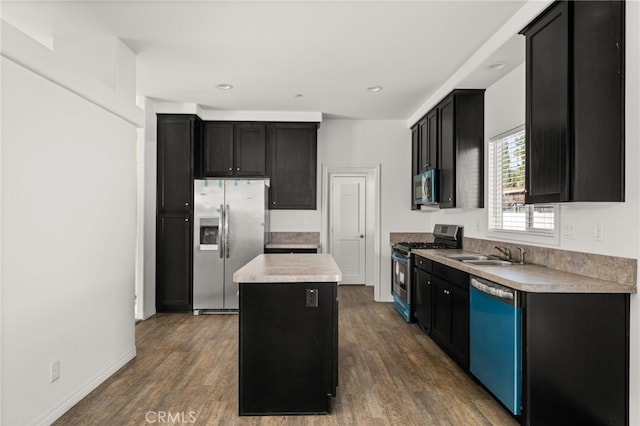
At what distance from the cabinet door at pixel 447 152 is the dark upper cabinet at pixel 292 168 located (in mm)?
1817

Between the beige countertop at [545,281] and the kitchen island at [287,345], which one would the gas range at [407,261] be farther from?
the kitchen island at [287,345]

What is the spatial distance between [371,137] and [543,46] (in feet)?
11.4

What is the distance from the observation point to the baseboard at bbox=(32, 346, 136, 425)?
7.76 ft

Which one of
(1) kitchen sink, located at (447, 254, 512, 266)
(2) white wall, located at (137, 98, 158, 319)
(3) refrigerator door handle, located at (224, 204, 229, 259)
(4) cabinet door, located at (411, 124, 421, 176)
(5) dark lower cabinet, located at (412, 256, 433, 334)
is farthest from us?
(4) cabinet door, located at (411, 124, 421, 176)

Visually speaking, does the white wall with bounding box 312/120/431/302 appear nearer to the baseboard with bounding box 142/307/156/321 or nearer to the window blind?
the window blind

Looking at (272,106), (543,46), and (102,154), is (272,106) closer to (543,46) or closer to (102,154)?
(102,154)

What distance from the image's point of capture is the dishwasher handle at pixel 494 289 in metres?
2.32

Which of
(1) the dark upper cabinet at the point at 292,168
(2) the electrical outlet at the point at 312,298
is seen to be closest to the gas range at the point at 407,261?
(1) the dark upper cabinet at the point at 292,168

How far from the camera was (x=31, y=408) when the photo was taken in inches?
87.6

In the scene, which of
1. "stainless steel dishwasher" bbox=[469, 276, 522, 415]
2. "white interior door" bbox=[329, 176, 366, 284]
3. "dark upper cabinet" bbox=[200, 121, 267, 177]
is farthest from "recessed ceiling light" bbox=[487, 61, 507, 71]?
"white interior door" bbox=[329, 176, 366, 284]

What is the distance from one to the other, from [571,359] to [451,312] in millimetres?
1196

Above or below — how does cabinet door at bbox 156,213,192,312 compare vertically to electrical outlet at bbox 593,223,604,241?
below

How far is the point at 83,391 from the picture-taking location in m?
2.72

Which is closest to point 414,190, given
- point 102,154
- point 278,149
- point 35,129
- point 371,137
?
point 371,137
